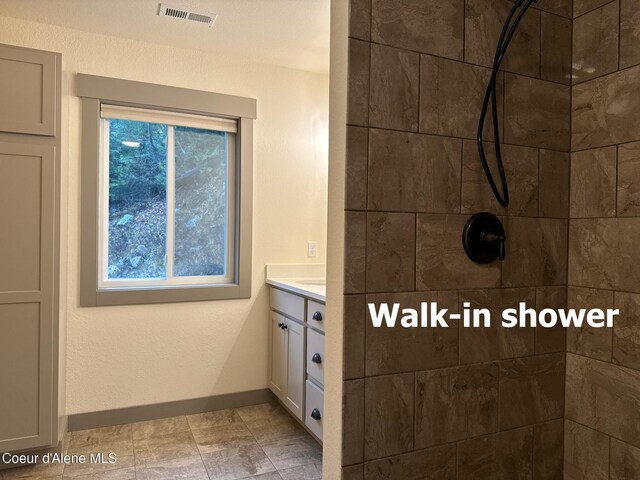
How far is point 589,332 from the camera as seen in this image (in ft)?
3.58

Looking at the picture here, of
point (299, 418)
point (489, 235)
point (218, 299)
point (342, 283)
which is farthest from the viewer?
point (218, 299)

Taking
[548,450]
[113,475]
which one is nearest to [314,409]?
[113,475]

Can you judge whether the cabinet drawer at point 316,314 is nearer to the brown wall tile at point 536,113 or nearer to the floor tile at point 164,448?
the floor tile at point 164,448

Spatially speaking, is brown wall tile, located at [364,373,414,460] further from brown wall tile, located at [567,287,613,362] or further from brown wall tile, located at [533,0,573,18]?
brown wall tile, located at [533,0,573,18]

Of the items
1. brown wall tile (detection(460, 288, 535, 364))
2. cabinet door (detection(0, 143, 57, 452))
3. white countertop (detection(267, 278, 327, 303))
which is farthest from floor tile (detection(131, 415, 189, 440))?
brown wall tile (detection(460, 288, 535, 364))

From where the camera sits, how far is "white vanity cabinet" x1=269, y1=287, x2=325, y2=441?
232 centimetres

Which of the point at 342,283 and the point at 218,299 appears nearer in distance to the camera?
the point at 342,283

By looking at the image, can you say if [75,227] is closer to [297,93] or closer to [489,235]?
[297,93]

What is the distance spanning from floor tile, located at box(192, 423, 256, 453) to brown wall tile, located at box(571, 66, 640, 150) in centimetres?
227

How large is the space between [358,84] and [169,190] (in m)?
2.37

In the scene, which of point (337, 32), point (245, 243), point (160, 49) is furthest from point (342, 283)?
point (160, 49)

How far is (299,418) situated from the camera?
2551 mm

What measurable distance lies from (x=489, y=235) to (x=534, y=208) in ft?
0.58

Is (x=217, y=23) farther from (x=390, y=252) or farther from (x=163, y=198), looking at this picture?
(x=390, y=252)
